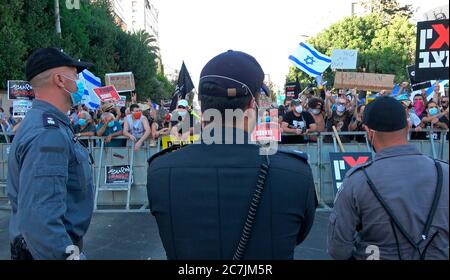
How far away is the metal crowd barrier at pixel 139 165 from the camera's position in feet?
26.4

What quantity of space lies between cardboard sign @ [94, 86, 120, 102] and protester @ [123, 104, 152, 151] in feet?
10.4

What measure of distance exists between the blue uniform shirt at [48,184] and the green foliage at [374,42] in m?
34.0

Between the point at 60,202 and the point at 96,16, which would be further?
the point at 96,16

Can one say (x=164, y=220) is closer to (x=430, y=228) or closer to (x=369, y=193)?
(x=369, y=193)

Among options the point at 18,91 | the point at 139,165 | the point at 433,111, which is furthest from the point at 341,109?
the point at 18,91

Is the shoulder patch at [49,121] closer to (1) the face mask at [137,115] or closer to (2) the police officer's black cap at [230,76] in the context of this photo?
(2) the police officer's black cap at [230,76]

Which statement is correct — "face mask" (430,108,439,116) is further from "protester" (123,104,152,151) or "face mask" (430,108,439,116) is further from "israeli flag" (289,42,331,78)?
"protester" (123,104,152,151)

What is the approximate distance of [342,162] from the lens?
784cm

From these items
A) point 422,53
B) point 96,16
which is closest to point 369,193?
point 422,53

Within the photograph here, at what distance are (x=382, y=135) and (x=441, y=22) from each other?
2.73ft

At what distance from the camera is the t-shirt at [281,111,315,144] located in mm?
8375

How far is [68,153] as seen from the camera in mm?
2246

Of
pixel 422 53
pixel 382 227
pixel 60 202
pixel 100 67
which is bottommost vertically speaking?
pixel 382 227

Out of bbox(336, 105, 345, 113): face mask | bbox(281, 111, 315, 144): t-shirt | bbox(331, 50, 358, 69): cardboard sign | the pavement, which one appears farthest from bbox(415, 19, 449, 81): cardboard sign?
bbox(331, 50, 358, 69): cardboard sign
